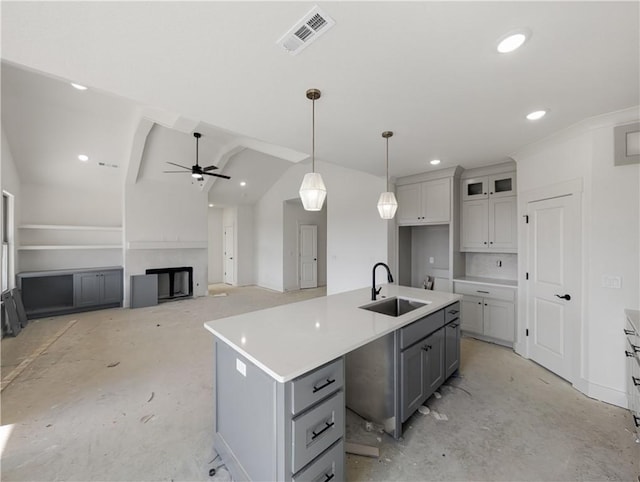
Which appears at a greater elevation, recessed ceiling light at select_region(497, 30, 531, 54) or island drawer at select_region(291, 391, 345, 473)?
recessed ceiling light at select_region(497, 30, 531, 54)

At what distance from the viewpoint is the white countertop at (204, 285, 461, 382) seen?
138cm

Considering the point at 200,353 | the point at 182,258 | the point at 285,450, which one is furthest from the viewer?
the point at 182,258

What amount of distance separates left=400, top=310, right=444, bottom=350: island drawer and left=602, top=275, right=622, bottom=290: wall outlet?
1.50 meters

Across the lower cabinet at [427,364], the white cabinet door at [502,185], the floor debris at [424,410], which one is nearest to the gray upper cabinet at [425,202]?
the white cabinet door at [502,185]

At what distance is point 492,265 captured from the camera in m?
4.23

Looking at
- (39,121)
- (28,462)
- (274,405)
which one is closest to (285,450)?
(274,405)

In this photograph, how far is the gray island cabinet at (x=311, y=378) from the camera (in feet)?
4.38

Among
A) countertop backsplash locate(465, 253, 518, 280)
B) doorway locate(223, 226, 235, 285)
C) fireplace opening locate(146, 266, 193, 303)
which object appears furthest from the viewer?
doorway locate(223, 226, 235, 285)

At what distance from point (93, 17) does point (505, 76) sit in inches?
94.6

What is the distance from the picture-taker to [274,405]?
1319 mm

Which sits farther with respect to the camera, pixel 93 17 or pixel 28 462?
pixel 28 462

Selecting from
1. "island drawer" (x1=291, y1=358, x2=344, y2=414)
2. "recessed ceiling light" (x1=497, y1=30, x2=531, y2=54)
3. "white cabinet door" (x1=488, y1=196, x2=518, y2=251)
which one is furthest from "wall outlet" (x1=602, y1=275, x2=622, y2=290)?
"island drawer" (x1=291, y1=358, x2=344, y2=414)

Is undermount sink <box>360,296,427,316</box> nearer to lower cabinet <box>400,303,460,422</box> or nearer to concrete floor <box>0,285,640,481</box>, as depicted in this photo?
lower cabinet <box>400,303,460,422</box>

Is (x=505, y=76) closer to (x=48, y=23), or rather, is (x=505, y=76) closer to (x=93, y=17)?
(x=93, y=17)
